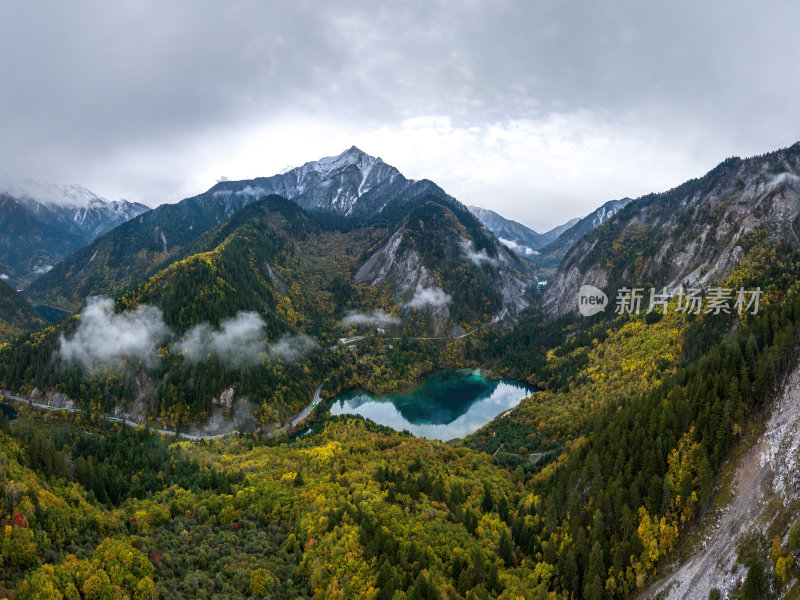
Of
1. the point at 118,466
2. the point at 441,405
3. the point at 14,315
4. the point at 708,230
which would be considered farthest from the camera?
the point at 14,315

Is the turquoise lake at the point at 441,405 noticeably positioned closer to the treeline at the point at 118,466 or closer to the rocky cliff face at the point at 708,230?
the treeline at the point at 118,466

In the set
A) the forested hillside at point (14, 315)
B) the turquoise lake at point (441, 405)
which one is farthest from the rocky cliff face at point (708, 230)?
the forested hillside at point (14, 315)

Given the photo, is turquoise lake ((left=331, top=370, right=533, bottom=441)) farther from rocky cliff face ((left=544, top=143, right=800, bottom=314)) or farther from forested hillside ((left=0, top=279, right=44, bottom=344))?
forested hillside ((left=0, top=279, right=44, bottom=344))

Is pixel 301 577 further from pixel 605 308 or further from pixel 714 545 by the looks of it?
pixel 605 308

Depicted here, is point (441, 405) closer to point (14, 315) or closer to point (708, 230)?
point (708, 230)

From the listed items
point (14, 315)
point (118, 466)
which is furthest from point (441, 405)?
point (14, 315)

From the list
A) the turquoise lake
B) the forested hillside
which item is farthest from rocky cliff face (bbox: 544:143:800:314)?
the forested hillside
